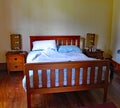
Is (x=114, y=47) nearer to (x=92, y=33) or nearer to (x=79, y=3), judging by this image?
(x=92, y=33)

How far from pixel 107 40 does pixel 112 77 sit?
1.38 metres

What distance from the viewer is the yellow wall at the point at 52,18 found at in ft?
14.5

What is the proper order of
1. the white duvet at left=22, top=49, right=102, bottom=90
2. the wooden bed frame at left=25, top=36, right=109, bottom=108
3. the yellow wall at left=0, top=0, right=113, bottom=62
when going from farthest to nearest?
the yellow wall at left=0, top=0, right=113, bottom=62 → the white duvet at left=22, top=49, right=102, bottom=90 → the wooden bed frame at left=25, top=36, right=109, bottom=108

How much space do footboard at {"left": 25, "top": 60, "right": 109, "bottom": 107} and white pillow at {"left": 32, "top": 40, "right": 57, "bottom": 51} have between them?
1.61 meters

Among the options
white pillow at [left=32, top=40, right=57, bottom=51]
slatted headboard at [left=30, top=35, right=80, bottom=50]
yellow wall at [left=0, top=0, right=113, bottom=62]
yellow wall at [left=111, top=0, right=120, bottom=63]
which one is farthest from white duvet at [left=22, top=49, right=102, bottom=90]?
yellow wall at [left=111, top=0, right=120, bottom=63]

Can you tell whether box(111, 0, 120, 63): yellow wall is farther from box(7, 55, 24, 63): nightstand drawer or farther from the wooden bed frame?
box(7, 55, 24, 63): nightstand drawer

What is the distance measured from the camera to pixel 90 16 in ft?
15.7

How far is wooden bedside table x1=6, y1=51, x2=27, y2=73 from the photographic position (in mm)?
4246

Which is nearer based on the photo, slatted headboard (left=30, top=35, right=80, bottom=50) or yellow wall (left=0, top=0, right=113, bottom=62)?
yellow wall (left=0, top=0, right=113, bottom=62)

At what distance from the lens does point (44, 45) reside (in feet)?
14.1

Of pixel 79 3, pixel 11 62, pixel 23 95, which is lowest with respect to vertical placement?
pixel 23 95

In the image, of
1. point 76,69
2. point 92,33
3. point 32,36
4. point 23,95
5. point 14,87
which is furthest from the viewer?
point 92,33

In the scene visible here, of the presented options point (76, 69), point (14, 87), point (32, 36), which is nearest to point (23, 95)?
point (14, 87)

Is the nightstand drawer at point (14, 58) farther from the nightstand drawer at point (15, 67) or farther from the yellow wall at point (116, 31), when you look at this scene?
the yellow wall at point (116, 31)
